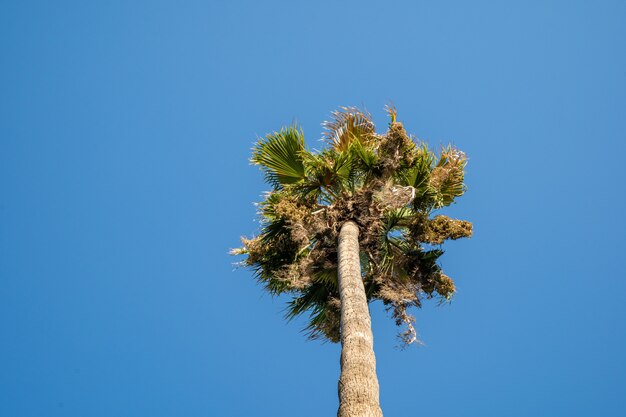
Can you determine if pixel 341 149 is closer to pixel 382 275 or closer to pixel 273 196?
pixel 273 196

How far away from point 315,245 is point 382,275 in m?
1.26

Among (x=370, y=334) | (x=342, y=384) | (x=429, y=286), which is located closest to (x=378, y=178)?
(x=429, y=286)

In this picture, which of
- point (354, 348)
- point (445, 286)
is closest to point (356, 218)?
point (445, 286)

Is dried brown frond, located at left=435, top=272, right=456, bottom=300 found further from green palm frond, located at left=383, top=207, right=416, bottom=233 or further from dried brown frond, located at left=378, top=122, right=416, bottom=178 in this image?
dried brown frond, located at left=378, top=122, right=416, bottom=178

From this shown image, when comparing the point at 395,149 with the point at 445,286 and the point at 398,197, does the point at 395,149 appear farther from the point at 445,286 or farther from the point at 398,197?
the point at 445,286

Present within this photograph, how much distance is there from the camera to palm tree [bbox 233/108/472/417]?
391 inches

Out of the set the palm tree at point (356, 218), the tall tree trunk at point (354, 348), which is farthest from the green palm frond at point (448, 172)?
the tall tree trunk at point (354, 348)

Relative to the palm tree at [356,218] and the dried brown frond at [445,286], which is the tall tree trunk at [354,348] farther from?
the dried brown frond at [445,286]

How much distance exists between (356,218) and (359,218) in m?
0.05

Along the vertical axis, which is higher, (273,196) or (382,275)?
(273,196)

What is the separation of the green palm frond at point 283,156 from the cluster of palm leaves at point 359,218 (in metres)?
0.02

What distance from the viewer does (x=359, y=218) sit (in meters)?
9.89

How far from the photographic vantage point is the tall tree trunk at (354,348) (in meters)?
6.04

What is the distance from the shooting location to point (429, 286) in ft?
34.6
